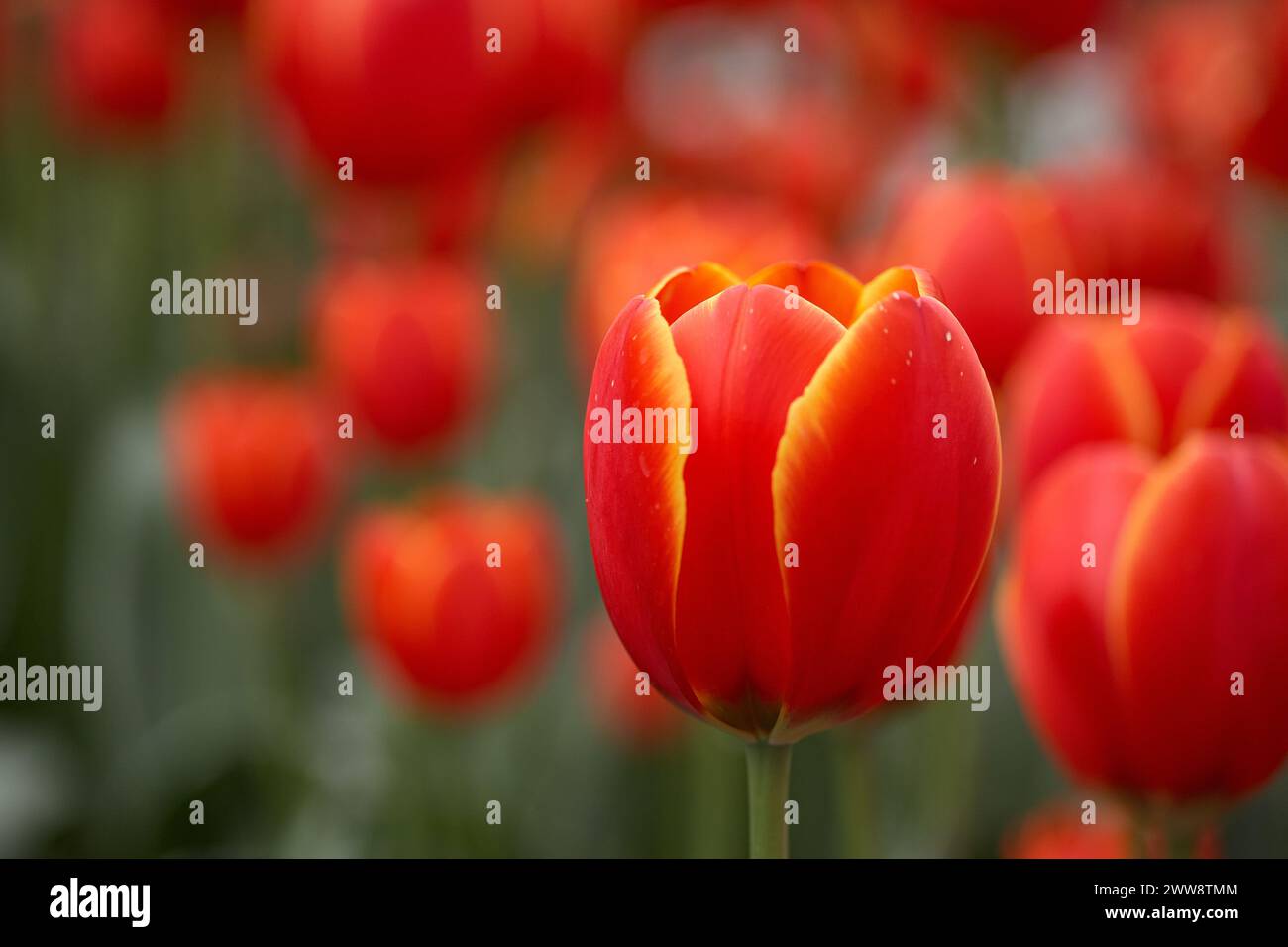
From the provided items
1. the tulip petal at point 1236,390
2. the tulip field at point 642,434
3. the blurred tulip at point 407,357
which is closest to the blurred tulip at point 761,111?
the tulip field at point 642,434

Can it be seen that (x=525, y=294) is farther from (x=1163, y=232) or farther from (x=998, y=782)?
(x=1163, y=232)

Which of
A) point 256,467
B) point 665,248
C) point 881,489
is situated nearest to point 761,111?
point 665,248

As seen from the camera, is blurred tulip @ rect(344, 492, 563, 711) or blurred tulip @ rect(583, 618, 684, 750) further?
blurred tulip @ rect(583, 618, 684, 750)

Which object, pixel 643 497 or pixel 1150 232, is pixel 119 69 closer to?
pixel 1150 232

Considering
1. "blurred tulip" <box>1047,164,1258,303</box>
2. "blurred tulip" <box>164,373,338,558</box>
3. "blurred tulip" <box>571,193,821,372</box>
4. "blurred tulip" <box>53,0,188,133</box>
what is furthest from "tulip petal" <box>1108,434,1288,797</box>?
"blurred tulip" <box>53,0,188,133</box>

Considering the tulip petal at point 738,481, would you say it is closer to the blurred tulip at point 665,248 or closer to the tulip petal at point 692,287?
the tulip petal at point 692,287

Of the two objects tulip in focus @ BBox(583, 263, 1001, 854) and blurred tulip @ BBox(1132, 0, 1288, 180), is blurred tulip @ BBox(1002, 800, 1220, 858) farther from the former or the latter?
blurred tulip @ BBox(1132, 0, 1288, 180)

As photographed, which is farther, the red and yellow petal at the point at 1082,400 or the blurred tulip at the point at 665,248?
the blurred tulip at the point at 665,248
